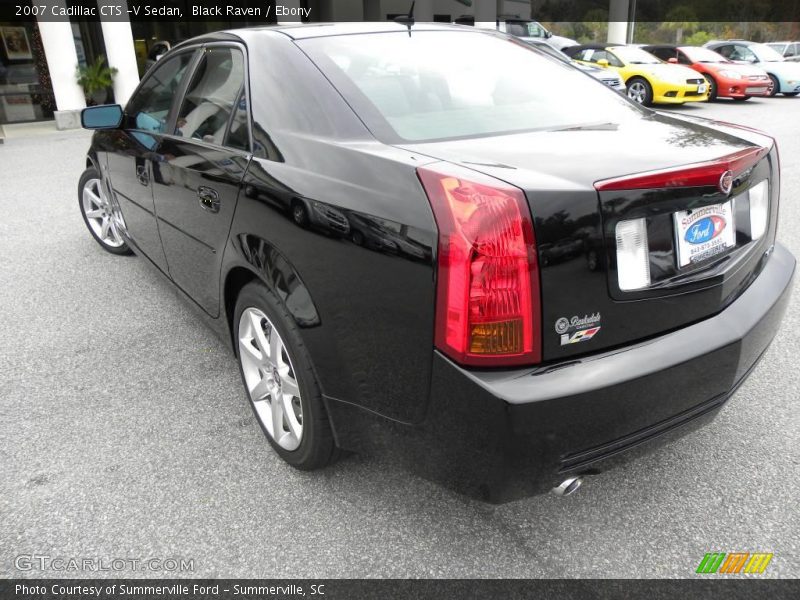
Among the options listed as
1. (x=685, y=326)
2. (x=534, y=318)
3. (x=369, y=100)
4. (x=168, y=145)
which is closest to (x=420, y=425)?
(x=534, y=318)

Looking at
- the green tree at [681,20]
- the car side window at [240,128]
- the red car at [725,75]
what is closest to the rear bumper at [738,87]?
the red car at [725,75]

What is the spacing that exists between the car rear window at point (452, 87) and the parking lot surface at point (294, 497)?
1260mm

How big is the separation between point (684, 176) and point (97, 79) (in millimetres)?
14561

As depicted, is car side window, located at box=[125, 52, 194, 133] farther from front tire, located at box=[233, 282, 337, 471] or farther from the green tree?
the green tree

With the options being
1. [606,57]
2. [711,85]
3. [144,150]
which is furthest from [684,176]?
[711,85]

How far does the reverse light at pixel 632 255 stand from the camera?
1.66m

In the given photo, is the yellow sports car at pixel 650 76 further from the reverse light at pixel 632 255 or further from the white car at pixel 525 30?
the reverse light at pixel 632 255

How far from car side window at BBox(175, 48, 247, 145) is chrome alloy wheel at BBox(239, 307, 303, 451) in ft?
2.54

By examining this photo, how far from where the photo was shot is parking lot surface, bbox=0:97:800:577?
2010 mm

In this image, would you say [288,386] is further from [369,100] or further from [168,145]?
[168,145]

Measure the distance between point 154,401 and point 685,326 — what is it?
90.4 inches

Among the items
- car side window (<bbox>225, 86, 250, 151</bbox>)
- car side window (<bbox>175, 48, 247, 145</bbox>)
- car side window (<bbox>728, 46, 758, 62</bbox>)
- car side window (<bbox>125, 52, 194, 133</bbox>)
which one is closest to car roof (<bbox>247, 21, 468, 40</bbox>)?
car side window (<bbox>175, 48, 247, 145</bbox>)

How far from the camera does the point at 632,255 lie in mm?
1684

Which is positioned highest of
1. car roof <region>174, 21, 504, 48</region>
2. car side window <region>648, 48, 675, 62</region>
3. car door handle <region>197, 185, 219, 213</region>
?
car roof <region>174, 21, 504, 48</region>
